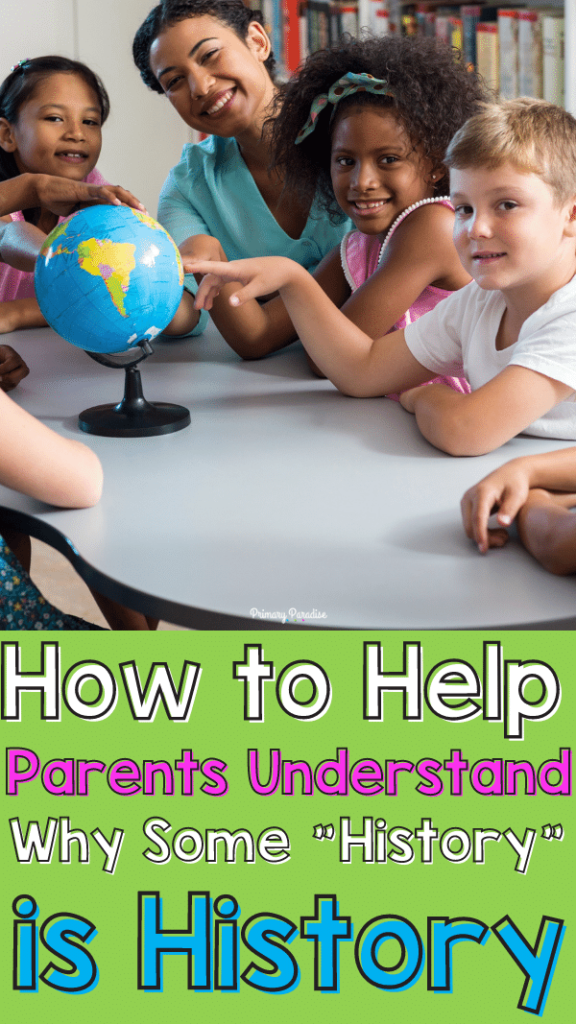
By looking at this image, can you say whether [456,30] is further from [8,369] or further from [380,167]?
[8,369]

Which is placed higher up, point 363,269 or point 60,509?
point 363,269

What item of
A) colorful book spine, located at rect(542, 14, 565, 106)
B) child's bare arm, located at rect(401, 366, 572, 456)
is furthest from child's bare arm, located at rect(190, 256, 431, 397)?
colorful book spine, located at rect(542, 14, 565, 106)

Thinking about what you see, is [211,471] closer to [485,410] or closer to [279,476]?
[279,476]

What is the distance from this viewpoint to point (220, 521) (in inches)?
31.1

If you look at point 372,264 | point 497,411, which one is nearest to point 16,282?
point 372,264

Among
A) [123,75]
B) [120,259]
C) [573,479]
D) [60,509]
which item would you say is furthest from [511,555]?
[123,75]

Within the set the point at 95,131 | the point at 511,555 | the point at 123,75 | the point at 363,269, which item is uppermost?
the point at 123,75

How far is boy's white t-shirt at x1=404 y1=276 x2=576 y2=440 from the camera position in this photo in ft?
3.03

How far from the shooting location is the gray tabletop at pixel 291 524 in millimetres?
646

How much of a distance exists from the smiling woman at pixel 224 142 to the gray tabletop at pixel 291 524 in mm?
578

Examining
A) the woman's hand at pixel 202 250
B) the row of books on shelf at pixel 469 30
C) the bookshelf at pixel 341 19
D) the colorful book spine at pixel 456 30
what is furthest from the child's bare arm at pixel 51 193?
the colorful book spine at pixel 456 30

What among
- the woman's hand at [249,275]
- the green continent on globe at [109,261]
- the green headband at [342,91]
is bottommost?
the woman's hand at [249,275]

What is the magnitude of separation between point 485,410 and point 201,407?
15.2 inches

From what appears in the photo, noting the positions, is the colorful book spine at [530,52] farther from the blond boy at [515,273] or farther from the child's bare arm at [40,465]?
the child's bare arm at [40,465]
